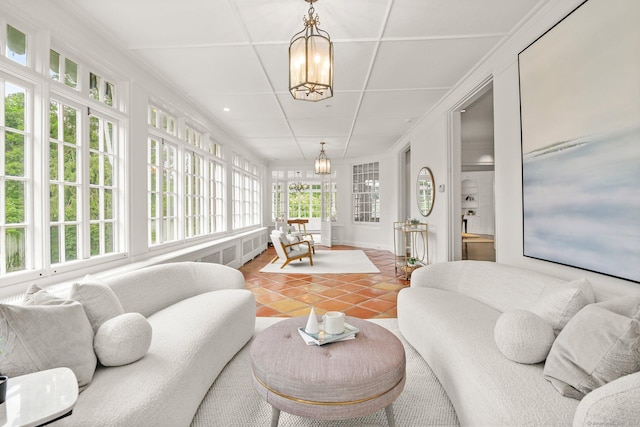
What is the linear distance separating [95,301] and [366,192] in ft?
26.7

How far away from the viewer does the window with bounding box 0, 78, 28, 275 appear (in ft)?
6.54

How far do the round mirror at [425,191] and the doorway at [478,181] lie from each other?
0.56 m

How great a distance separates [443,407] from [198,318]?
5.72 feet

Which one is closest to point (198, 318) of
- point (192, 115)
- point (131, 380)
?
point (131, 380)

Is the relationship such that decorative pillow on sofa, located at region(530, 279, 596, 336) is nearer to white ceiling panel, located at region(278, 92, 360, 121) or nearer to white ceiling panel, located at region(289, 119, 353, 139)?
white ceiling panel, located at region(278, 92, 360, 121)

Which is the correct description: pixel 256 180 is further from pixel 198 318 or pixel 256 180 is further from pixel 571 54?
pixel 571 54

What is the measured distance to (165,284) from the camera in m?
2.54

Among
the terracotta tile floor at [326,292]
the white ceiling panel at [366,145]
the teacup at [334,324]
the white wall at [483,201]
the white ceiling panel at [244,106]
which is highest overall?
the white ceiling panel at [366,145]

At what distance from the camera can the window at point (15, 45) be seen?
2.03 metres

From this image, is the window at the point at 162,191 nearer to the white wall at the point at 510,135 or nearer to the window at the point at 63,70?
the window at the point at 63,70

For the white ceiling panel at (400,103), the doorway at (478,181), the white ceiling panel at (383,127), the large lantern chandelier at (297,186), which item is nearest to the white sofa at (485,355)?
the doorway at (478,181)

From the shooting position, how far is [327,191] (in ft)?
30.9

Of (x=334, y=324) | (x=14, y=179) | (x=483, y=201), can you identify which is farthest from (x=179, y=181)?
(x=483, y=201)

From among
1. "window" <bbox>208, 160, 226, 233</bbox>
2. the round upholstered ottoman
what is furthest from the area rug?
the round upholstered ottoman
